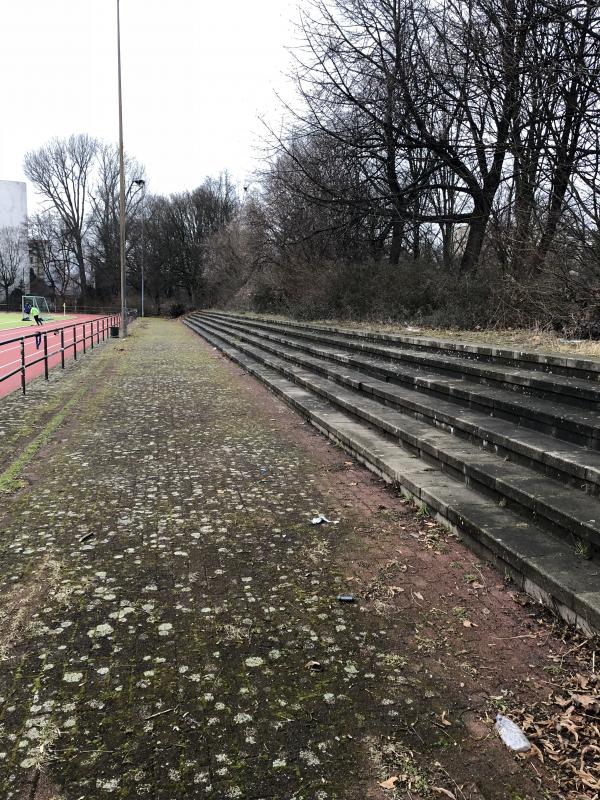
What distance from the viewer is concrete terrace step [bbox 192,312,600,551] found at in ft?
10.8

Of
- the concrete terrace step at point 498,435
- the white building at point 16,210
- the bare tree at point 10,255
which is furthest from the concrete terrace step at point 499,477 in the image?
the white building at point 16,210

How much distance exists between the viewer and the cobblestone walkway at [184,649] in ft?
6.63

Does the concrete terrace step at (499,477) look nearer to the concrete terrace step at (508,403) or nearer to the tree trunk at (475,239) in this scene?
the concrete terrace step at (508,403)

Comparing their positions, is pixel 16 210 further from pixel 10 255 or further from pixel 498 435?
pixel 498 435

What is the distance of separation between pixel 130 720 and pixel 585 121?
34.1ft

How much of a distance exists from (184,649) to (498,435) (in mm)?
3182

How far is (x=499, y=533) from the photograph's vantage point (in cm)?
351

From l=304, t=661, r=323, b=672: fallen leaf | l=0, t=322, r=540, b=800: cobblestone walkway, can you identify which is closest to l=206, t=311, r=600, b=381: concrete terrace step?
l=0, t=322, r=540, b=800: cobblestone walkway

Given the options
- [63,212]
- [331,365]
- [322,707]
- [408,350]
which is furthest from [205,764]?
[63,212]

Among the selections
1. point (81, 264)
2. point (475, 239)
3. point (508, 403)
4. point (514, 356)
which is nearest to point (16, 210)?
point (81, 264)

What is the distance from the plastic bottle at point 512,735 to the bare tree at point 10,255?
268 ft

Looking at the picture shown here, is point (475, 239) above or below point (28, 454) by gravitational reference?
above

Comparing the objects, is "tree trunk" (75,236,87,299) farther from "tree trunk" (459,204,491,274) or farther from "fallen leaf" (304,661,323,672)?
"fallen leaf" (304,661,323,672)

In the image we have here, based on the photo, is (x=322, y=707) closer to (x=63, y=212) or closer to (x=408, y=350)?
(x=408, y=350)
